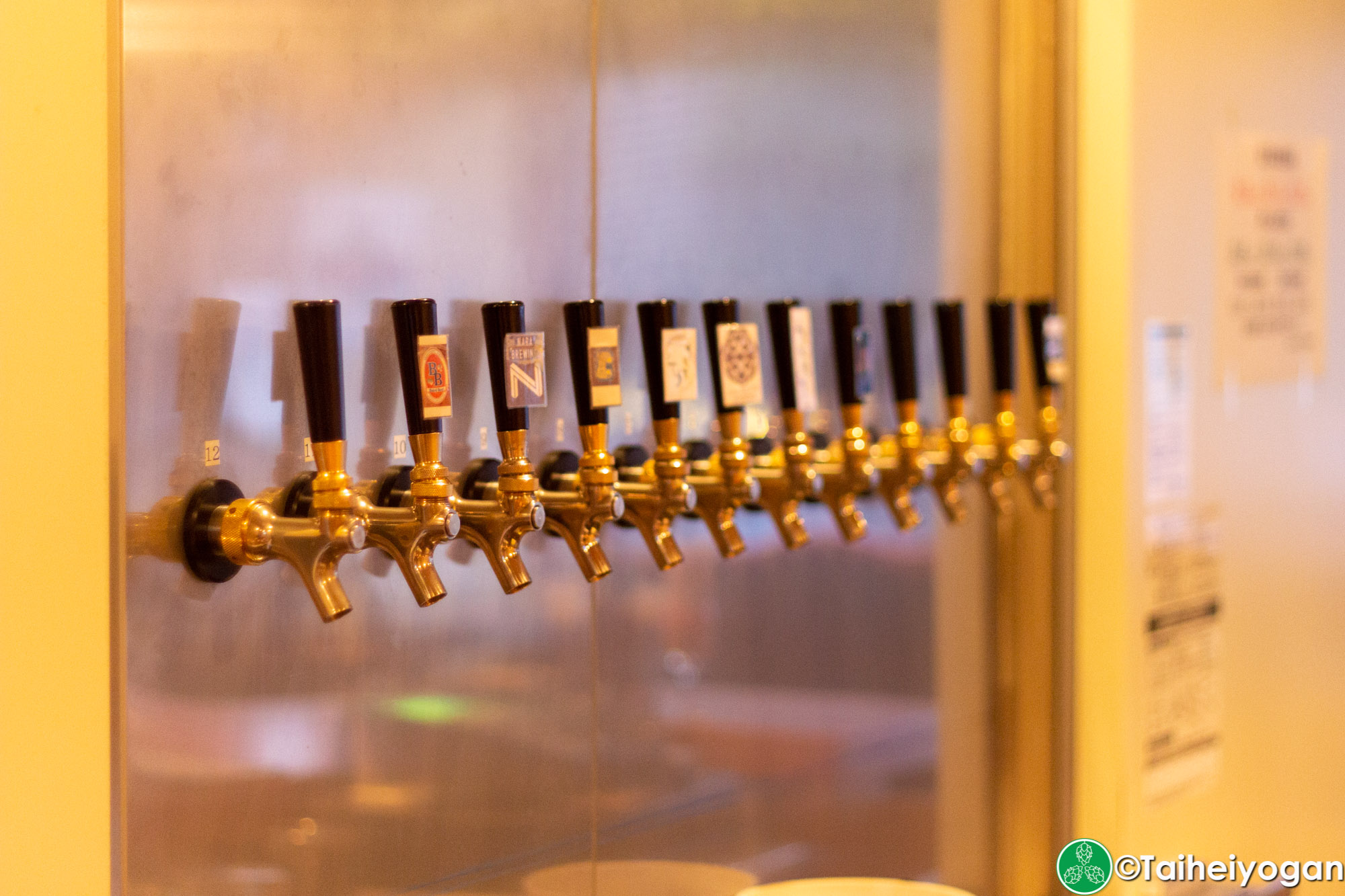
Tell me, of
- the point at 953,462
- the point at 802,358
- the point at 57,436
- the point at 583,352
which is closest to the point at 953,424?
the point at 953,462

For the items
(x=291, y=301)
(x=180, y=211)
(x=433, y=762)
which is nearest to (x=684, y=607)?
(x=433, y=762)

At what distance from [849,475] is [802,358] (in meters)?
0.13

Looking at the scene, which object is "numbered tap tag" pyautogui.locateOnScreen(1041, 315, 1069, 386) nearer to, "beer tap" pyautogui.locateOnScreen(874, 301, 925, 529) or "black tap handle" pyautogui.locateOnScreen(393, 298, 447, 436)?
"beer tap" pyautogui.locateOnScreen(874, 301, 925, 529)

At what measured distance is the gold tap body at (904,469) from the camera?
149 centimetres

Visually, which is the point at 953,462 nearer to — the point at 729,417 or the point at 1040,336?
the point at 1040,336

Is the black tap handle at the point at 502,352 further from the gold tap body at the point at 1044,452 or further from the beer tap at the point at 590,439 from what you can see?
the gold tap body at the point at 1044,452

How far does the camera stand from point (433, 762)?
3.72 feet

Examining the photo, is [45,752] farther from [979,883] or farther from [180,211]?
[979,883]

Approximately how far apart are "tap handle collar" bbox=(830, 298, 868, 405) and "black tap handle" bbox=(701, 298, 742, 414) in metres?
0.17

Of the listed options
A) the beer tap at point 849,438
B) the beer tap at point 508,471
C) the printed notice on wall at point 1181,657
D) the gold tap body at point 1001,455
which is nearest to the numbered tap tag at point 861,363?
the beer tap at point 849,438

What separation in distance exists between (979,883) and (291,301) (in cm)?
118

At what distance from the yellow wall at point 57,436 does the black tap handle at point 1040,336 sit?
113 centimetres

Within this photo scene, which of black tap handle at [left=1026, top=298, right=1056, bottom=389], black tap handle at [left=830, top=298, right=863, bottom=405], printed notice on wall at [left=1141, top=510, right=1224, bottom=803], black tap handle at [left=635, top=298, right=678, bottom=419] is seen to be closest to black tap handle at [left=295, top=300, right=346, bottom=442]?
black tap handle at [left=635, top=298, right=678, bottom=419]

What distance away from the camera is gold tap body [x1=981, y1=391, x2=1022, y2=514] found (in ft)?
5.36
